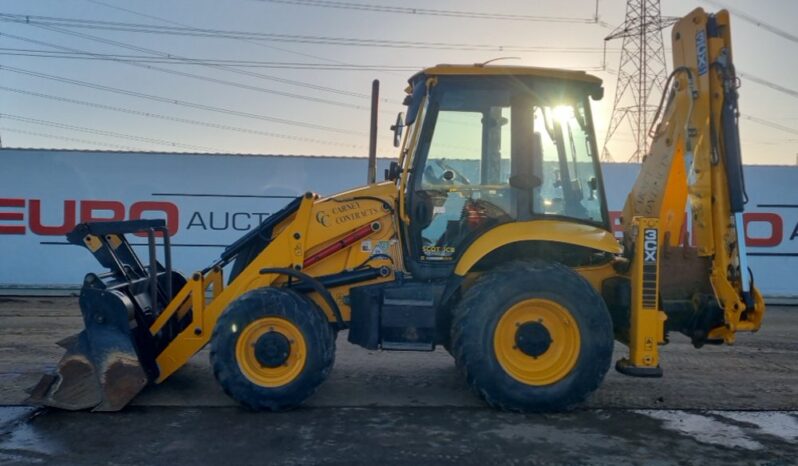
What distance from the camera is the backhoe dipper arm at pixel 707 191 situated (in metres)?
5.99

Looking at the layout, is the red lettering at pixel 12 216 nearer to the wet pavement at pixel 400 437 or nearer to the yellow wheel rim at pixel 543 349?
the wet pavement at pixel 400 437

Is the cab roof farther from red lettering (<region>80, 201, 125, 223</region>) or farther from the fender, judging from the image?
red lettering (<region>80, 201, 125, 223</region>)

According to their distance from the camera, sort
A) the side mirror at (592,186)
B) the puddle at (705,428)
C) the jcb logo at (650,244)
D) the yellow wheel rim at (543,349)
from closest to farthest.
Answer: the puddle at (705,428), the yellow wheel rim at (543,349), the jcb logo at (650,244), the side mirror at (592,186)

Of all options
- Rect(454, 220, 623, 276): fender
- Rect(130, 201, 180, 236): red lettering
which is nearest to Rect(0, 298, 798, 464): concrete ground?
Rect(454, 220, 623, 276): fender

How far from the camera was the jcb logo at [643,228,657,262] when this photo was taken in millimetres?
5805

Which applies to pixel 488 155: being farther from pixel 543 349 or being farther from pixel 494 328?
pixel 543 349

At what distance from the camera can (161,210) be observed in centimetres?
1409

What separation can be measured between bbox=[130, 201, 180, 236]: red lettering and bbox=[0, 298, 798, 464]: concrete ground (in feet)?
22.1

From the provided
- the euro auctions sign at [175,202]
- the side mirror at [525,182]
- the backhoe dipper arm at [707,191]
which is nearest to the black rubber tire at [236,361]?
the side mirror at [525,182]

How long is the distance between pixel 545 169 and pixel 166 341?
347 cm

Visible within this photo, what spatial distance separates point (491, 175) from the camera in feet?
20.2

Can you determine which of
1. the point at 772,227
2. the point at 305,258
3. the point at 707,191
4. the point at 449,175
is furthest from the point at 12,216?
the point at 772,227

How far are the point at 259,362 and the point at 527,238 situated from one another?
7.48 ft

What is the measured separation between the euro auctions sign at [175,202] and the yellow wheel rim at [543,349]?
8511 millimetres
